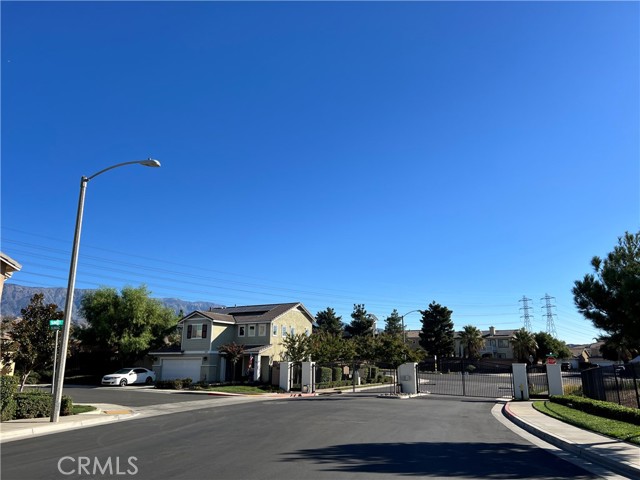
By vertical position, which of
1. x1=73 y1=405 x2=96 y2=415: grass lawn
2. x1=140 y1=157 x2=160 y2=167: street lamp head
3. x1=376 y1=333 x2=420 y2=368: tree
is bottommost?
x1=73 y1=405 x2=96 y2=415: grass lawn

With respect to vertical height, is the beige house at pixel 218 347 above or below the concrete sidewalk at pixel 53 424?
above

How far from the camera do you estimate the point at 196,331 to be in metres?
43.8

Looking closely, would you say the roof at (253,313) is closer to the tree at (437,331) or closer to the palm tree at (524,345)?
the tree at (437,331)

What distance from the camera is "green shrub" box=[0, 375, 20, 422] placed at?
14.6 metres

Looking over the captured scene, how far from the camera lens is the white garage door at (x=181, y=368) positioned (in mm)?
42094

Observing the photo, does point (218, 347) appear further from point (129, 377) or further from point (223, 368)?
point (129, 377)

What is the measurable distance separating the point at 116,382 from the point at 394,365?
22.7 m

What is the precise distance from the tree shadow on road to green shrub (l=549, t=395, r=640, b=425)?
5.12 metres

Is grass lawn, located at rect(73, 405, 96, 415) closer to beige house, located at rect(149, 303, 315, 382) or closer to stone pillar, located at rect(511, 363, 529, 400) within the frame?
beige house, located at rect(149, 303, 315, 382)

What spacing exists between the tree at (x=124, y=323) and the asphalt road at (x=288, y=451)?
101ft

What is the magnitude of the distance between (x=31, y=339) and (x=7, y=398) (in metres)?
6.67

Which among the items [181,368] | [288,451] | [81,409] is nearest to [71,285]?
[81,409]

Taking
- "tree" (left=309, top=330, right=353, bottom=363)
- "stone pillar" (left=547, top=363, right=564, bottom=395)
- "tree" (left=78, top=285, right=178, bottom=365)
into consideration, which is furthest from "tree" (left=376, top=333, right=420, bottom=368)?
"tree" (left=78, top=285, right=178, bottom=365)

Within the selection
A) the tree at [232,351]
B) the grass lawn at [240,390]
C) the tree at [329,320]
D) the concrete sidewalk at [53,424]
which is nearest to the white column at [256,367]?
the tree at [232,351]
